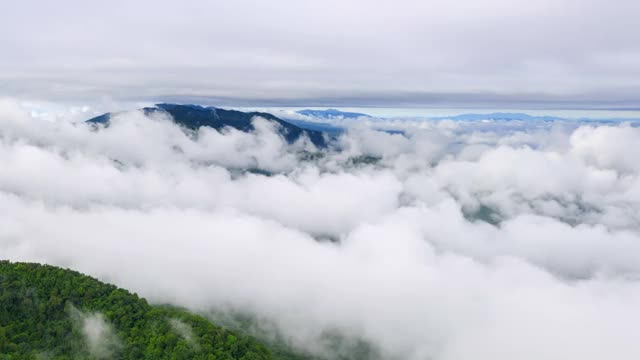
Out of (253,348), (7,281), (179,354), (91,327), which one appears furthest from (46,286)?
(253,348)

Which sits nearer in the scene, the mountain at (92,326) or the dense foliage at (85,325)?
the dense foliage at (85,325)

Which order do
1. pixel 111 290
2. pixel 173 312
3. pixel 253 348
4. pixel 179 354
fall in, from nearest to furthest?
1. pixel 179 354
2. pixel 253 348
3. pixel 173 312
4. pixel 111 290

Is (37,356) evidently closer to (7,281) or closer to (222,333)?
(7,281)

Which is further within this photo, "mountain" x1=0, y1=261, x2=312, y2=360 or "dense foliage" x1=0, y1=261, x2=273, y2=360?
"mountain" x1=0, y1=261, x2=312, y2=360

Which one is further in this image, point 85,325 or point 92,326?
point 85,325
